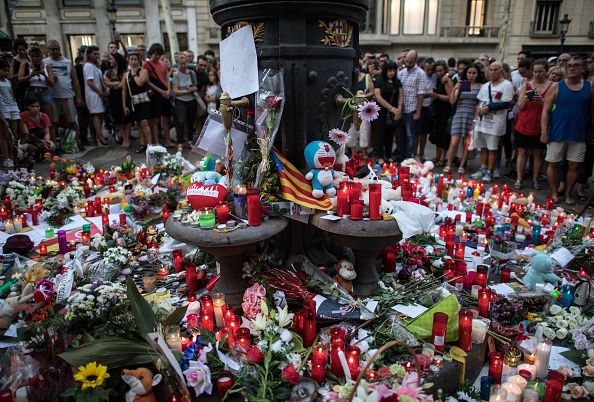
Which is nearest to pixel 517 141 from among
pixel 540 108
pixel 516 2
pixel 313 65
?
pixel 540 108

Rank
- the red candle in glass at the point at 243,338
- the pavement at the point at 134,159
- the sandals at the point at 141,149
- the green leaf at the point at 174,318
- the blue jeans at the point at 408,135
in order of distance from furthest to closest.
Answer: the sandals at the point at 141,149 → the blue jeans at the point at 408,135 → the pavement at the point at 134,159 → the green leaf at the point at 174,318 → the red candle in glass at the point at 243,338

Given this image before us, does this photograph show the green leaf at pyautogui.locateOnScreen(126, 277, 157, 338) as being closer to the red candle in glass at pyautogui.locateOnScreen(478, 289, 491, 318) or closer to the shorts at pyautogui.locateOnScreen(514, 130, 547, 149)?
the red candle in glass at pyautogui.locateOnScreen(478, 289, 491, 318)

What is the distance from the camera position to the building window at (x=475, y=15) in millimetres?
23688

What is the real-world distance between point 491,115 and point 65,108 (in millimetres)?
8703

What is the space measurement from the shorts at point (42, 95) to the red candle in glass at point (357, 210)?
8.03 meters

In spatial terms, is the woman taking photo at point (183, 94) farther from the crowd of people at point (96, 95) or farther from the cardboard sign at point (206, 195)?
the cardboard sign at point (206, 195)

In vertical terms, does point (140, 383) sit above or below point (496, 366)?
above

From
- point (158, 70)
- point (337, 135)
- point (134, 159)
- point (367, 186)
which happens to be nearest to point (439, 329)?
point (367, 186)

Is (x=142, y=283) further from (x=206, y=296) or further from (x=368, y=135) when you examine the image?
(x=368, y=135)

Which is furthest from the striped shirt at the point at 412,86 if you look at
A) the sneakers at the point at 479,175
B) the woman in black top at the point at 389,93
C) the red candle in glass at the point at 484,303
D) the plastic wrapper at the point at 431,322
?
the plastic wrapper at the point at 431,322

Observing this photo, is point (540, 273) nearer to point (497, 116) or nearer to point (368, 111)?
point (368, 111)

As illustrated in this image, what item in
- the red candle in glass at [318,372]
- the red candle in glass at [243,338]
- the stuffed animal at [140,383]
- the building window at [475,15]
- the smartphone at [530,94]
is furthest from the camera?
the building window at [475,15]

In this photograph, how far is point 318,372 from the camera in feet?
8.09

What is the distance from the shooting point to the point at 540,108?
6418 millimetres
